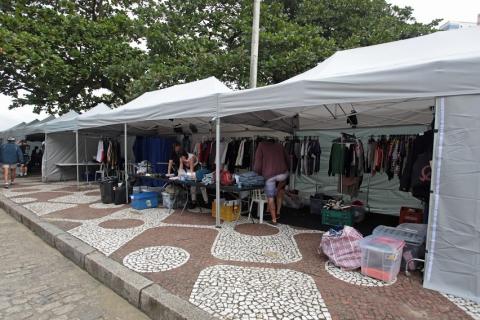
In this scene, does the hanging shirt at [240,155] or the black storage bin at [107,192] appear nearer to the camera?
the black storage bin at [107,192]

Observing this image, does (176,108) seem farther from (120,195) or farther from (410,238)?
(410,238)

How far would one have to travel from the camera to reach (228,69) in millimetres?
10531

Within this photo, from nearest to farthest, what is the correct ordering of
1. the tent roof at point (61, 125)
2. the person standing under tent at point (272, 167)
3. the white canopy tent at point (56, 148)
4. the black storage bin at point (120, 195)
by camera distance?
1. the person standing under tent at point (272, 167)
2. the black storage bin at point (120, 195)
3. the tent roof at point (61, 125)
4. the white canopy tent at point (56, 148)

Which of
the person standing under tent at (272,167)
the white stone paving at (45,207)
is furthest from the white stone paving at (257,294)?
the white stone paving at (45,207)

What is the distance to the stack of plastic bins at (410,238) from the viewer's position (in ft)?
10.9

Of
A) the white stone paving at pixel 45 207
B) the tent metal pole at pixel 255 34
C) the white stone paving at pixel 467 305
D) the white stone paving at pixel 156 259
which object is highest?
the tent metal pole at pixel 255 34

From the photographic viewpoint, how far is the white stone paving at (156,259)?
11.1ft

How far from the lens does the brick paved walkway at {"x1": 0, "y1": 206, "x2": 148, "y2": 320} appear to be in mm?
2708

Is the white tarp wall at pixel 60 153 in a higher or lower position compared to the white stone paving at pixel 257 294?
higher

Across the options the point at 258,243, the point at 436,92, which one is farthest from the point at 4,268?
the point at 436,92

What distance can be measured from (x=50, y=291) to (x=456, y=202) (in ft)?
14.5

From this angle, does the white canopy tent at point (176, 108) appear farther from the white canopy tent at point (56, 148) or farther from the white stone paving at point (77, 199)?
the white canopy tent at point (56, 148)

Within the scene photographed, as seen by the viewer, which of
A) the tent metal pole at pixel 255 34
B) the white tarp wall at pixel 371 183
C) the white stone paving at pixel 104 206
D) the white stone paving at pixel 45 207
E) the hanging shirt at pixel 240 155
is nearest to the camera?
the white stone paving at pixel 45 207

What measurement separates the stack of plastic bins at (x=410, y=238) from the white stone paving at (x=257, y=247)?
122cm
